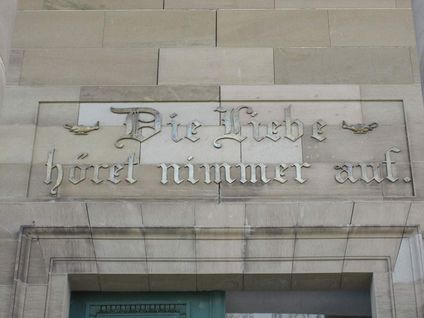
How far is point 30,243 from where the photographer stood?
735 centimetres

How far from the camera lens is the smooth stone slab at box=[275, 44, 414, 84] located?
26.7 feet

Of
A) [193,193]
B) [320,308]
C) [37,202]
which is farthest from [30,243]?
[320,308]

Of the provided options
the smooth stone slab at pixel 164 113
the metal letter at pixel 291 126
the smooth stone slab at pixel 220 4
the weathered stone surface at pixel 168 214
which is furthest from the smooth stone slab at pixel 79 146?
the smooth stone slab at pixel 220 4

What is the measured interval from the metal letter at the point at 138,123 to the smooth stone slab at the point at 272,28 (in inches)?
37.2

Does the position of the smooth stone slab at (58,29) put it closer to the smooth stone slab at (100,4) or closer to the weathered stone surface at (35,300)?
the smooth stone slab at (100,4)

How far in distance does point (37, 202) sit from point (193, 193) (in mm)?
1256

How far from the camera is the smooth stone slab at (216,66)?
8148mm

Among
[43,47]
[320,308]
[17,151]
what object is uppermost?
[43,47]

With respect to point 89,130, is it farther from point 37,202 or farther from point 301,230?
point 301,230

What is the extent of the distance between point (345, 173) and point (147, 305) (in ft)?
6.35

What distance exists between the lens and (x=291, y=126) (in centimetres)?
789

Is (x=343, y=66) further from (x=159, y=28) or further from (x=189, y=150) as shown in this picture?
(x=159, y=28)

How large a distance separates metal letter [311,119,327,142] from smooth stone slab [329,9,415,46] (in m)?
0.85

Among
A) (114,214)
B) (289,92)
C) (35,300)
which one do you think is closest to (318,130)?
(289,92)
